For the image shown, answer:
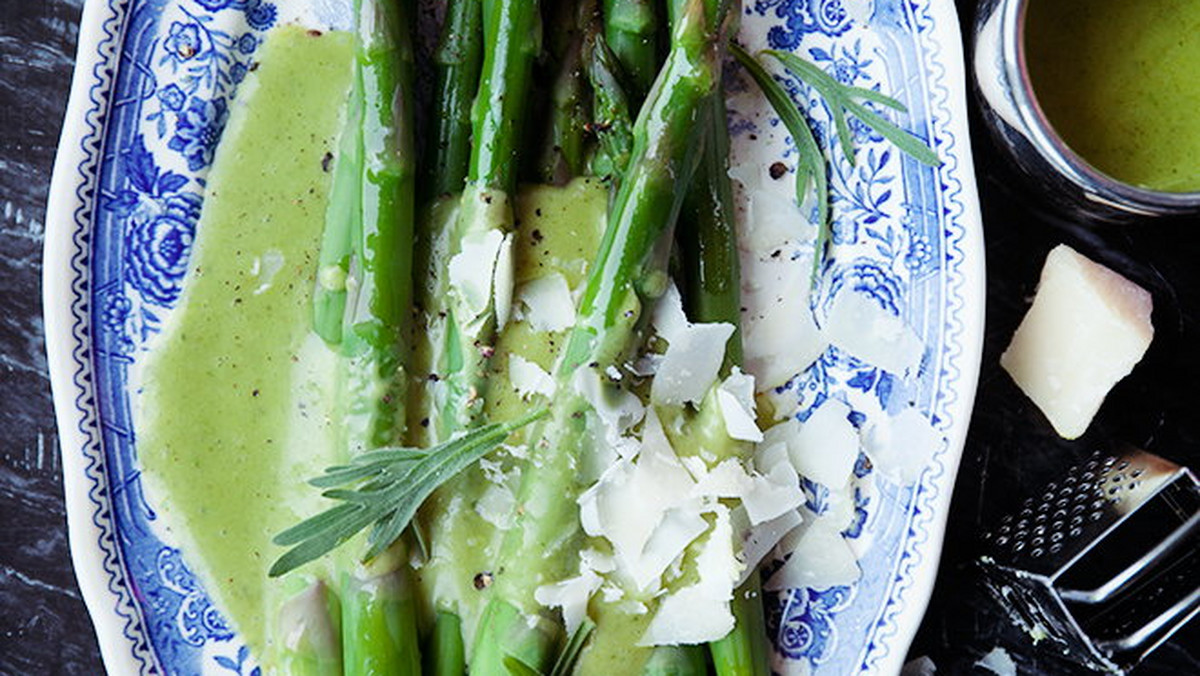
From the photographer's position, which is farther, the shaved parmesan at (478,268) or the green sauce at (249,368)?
the green sauce at (249,368)

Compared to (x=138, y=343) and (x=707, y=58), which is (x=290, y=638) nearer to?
(x=138, y=343)

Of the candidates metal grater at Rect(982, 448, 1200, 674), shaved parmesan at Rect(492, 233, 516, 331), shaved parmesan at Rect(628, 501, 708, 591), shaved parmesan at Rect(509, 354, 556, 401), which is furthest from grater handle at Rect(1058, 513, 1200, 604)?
shaved parmesan at Rect(492, 233, 516, 331)

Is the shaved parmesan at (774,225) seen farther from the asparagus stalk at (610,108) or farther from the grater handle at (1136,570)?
the grater handle at (1136,570)

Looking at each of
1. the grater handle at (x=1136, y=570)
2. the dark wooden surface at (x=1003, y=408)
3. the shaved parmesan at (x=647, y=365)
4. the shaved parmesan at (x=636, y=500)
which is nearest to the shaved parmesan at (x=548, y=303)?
the shaved parmesan at (x=647, y=365)

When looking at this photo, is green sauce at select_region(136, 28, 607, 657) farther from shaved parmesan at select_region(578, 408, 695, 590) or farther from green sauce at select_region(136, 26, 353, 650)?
shaved parmesan at select_region(578, 408, 695, 590)

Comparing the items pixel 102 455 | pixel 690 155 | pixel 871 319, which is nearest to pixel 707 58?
pixel 690 155

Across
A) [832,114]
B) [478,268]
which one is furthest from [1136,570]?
[478,268]

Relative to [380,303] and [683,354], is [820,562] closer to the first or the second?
[683,354]
